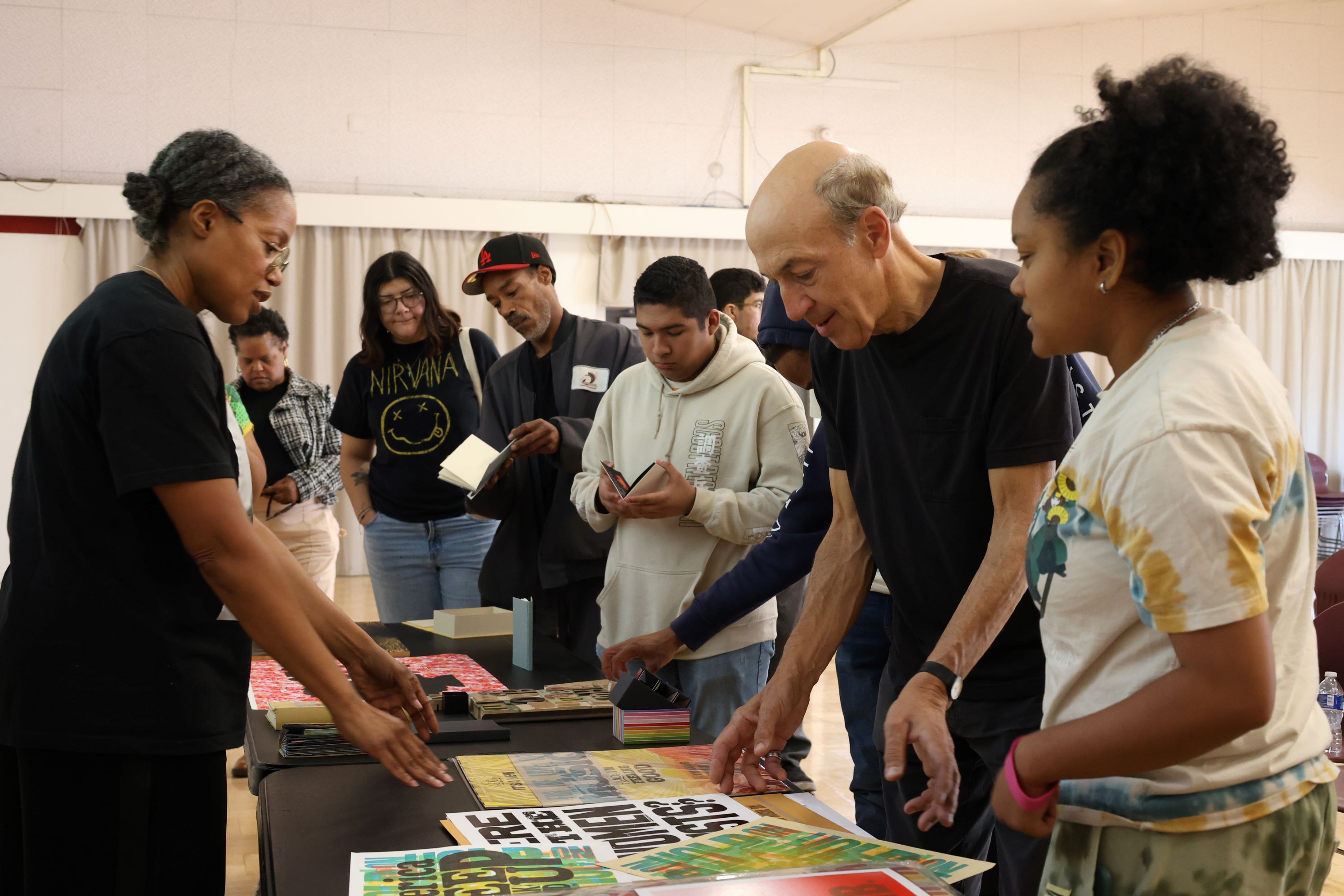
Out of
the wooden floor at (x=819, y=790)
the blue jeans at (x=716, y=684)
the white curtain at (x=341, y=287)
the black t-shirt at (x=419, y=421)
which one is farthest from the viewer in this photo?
the white curtain at (x=341, y=287)

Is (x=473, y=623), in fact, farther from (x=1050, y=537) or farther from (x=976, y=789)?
(x=1050, y=537)

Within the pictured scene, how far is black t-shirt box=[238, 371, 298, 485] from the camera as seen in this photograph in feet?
13.2

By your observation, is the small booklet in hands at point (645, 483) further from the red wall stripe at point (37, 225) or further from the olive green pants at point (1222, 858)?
the red wall stripe at point (37, 225)

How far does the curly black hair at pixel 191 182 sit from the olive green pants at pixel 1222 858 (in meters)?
1.23

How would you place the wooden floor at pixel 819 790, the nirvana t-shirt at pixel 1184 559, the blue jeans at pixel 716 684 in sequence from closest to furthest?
the nirvana t-shirt at pixel 1184 559 < the blue jeans at pixel 716 684 < the wooden floor at pixel 819 790

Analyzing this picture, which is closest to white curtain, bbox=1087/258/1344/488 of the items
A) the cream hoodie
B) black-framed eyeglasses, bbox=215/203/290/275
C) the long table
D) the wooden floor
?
the wooden floor

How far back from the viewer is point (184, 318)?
4.61 ft

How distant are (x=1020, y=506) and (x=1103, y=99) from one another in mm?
620

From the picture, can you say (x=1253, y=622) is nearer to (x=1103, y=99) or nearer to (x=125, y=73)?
(x=1103, y=99)

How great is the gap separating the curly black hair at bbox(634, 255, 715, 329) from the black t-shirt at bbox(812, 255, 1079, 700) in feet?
3.21

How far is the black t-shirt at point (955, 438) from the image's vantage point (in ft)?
4.95

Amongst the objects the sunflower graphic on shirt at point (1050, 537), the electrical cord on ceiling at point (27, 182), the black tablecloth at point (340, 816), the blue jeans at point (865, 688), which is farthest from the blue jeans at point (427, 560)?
the electrical cord on ceiling at point (27, 182)

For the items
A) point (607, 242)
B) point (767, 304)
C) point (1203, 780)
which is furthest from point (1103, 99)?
point (607, 242)

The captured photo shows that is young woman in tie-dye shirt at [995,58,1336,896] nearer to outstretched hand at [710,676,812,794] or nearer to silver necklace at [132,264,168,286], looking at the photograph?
outstretched hand at [710,676,812,794]
